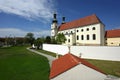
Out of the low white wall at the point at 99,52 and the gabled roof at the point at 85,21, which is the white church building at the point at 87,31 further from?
the low white wall at the point at 99,52

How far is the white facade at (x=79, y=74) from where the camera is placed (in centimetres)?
825

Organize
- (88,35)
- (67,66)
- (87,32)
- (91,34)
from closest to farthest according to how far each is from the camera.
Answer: (67,66) → (91,34) → (88,35) → (87,32)

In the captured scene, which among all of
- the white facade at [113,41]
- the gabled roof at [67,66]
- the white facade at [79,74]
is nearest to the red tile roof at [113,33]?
the white facade at [113,41]

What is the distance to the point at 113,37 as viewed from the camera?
41.3 metres

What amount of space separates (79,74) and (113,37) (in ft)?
118

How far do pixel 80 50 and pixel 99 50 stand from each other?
13.8 feet

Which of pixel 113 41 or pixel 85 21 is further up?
pixel 85 21

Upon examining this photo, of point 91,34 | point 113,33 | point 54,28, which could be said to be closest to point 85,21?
point 91,34

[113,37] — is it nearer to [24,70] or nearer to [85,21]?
[85,21]

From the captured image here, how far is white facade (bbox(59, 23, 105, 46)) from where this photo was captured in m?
41.0

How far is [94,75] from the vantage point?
8.61 meters

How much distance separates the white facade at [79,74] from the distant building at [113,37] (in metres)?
34.5

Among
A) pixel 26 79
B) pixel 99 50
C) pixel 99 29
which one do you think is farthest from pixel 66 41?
pixel 26 79

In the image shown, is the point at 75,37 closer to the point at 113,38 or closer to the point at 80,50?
the point at 113,38
